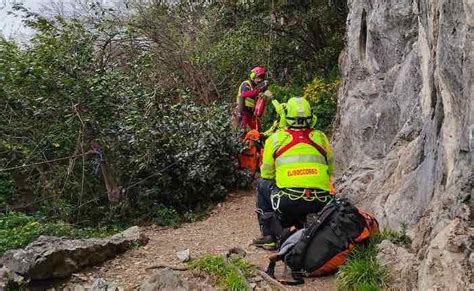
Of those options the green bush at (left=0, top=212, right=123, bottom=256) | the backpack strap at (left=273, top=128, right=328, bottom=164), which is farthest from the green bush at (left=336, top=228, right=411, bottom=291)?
the green bush at (left=0, top=212, right=123, bottom=256)

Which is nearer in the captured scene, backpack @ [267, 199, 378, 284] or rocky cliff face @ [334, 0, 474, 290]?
rocky cliff face @ [334, 0, 474, 290]

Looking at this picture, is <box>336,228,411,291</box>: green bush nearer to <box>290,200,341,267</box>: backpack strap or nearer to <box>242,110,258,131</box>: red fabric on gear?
<box>290,200,341,267</box>: backpack strap

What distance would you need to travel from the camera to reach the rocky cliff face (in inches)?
145

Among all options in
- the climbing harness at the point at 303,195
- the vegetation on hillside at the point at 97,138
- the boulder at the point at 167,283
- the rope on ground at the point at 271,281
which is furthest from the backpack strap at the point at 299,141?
the vegetation on hillside at the point at 97,138

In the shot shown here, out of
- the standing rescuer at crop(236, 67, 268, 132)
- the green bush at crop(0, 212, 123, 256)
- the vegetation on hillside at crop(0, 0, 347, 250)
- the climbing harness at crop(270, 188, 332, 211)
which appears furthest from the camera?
the standing rescuer at crop(236, 67, 268, 132)

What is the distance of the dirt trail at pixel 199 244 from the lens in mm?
5844

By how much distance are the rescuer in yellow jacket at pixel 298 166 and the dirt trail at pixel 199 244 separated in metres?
0.73

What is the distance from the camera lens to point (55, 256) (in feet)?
18.6

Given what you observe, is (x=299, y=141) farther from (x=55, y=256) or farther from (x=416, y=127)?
(x=55, y=256)

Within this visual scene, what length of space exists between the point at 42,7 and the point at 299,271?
11.7m

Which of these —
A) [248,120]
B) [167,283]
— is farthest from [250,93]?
[167,283]

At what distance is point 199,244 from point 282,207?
188 cm

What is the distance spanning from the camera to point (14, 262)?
558cm

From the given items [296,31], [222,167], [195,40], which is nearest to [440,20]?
[222,167]
